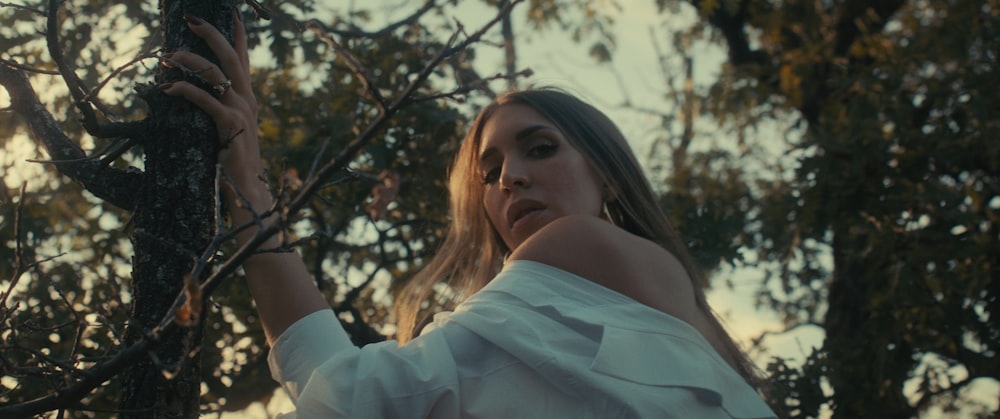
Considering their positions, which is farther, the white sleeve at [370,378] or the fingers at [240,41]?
the fingers at [240,41]

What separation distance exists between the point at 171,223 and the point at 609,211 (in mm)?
1413

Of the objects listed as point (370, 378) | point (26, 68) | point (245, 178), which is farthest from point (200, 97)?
point (370, 378)

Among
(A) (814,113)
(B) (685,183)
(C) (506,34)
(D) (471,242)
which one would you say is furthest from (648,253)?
(A) (814,113)

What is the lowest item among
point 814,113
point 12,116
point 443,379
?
point 443,379

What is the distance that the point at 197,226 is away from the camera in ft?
7.02

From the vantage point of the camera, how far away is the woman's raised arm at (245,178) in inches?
86.7

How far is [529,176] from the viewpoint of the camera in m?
2.88

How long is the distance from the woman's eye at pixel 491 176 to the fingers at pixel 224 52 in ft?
2.94

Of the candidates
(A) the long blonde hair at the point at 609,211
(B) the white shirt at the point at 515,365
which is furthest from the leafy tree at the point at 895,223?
(B) the white shirt at the point at 515,365

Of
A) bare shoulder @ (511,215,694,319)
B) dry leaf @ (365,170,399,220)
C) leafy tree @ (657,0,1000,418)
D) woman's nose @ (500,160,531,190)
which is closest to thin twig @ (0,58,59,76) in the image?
dry leaf @ (365,170,399,220)

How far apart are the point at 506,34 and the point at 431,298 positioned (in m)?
3.48

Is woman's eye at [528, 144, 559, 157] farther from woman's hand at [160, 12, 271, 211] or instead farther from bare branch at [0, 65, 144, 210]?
bare branch at [0, 65, 144, 210]

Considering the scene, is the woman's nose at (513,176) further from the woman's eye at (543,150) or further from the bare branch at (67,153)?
the bare branch at (67,153)

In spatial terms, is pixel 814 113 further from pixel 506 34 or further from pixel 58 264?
pixel 58 264
